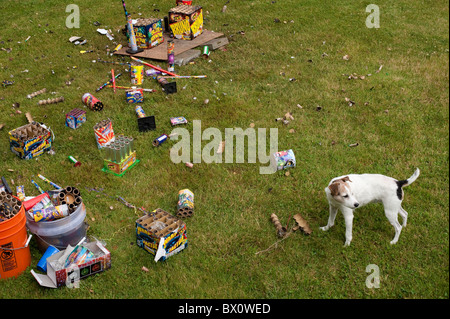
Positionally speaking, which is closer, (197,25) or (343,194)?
(343,194)

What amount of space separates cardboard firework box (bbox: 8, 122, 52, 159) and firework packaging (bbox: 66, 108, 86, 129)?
22.3 inches

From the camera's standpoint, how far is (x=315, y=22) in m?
11.2

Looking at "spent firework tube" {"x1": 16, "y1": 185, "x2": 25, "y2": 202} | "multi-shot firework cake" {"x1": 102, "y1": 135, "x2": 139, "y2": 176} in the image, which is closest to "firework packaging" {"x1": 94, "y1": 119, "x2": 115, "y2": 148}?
"multi-shot firework cake" {"x1": 102, "y1": 135, "x2": 139, "y2": 176}

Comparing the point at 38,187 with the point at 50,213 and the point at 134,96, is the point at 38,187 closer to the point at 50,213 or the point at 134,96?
the point at 50,213

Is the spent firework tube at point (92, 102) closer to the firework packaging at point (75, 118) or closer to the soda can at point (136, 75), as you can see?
the firework packaging at point (75, 118)

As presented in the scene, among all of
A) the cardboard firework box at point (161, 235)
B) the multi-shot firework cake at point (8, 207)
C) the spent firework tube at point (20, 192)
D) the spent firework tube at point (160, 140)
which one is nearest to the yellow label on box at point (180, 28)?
the spent firework tube at point (160, 140)

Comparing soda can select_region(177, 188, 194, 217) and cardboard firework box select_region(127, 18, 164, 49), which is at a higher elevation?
cardboard firework box select_region(127, 18, 164, 49)

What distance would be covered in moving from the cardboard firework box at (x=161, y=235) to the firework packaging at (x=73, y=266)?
1.57 feet

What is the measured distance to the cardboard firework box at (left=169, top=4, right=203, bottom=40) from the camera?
32.5 ft

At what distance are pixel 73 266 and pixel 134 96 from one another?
4.24 metres

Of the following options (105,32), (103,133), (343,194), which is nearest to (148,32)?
(105,32)

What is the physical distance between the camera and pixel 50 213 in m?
4.85

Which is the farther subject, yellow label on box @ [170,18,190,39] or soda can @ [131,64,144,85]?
yellow label on box @ [170,18,190,39]

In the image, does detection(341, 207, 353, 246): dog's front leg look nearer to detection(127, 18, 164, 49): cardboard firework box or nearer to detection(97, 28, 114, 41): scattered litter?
detection(127, 18, 164, 49): cardboard firework box
